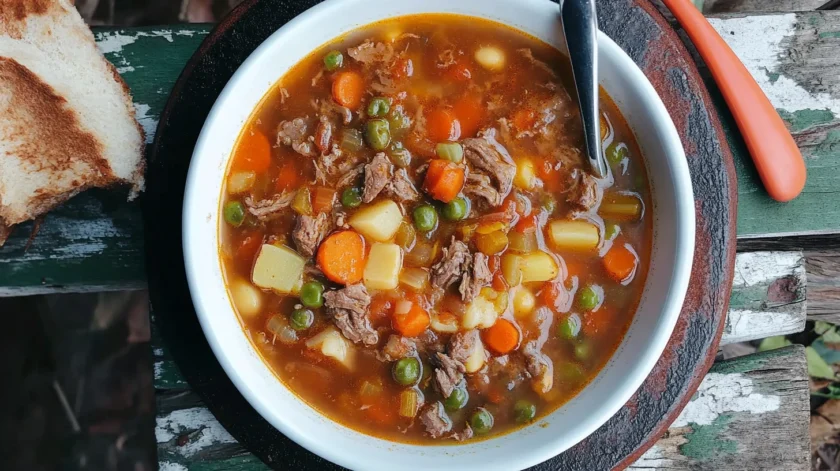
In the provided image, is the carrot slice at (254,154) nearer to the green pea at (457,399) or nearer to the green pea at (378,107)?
the green pea at (378,107)

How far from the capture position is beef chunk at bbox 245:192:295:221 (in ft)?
9.14

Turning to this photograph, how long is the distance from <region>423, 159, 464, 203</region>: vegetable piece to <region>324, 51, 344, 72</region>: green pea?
1.84 feet

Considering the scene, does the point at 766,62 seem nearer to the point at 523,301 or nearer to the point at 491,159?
the point at 491,159

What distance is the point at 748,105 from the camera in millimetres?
3123

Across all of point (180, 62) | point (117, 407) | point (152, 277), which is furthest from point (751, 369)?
point (117, 407)

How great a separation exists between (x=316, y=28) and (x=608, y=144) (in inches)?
49.6

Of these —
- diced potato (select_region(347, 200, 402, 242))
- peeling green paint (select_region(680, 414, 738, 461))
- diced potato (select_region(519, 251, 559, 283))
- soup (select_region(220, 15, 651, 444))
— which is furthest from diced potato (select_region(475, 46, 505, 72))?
peeling green paint (select_region(680, 414, 738, 461))

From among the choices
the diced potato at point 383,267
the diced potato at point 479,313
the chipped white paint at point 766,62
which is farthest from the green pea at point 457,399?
the chipped white paint at point 766,62

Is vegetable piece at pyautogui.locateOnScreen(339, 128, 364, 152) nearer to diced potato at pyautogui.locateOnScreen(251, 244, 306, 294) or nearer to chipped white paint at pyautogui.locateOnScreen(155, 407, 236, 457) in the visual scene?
diced potato at pyautogui.locateOnScreen(251, 244, 306, 294)

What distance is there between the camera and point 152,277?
2943mm

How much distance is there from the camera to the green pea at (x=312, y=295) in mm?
2793

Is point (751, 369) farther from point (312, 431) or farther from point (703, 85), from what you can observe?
point (312, 431)

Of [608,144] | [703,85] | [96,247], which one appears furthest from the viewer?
[96,247]

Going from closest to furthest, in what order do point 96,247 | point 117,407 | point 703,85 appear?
point 703,85, point 96,247, point 117,407
